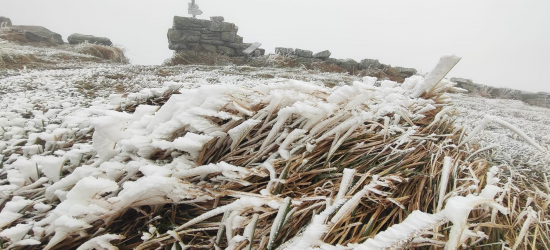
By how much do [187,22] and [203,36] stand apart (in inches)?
25.2

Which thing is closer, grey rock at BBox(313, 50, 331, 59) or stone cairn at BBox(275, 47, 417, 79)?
stone cairn at BBox(275, 47, 417, 79)

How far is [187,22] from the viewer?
826 centimetres

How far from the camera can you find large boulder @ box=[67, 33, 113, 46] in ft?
30.2

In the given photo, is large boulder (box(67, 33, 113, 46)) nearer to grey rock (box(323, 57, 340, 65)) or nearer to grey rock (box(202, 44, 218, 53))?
grey rock (box(202, 44, 218, 53))

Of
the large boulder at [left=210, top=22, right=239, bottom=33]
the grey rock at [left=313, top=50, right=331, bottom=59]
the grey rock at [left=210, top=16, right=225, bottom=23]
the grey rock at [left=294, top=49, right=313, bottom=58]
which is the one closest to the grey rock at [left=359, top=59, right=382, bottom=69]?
the grey rock at [left=313, top=50, right=331, bottom=59]

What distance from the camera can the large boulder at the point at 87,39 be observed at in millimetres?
9203

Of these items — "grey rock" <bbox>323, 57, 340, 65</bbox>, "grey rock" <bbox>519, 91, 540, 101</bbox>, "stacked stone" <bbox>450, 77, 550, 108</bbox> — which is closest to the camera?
"stacked stone" <bbox>450, 77, 550, 108</bbox>

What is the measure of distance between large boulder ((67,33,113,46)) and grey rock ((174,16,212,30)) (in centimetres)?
318

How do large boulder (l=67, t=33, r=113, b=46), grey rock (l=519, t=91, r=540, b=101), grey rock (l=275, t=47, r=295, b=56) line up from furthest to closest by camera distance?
1. large boulder (l=67, t=33, r=113, b=46)
2. grey rock (l=275, t=47, r=295, b=56)
3. grey rock (l=519, t=91, r=540, b=101)

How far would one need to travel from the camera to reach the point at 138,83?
229 centimetres

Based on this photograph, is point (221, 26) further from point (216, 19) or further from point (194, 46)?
point (194, 46)

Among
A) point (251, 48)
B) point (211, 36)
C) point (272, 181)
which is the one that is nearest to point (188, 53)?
point (211, 36)

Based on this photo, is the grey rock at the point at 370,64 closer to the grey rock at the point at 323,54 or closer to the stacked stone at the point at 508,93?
the grey rock at the point at 323,54

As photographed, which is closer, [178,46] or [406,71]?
[406,71]
